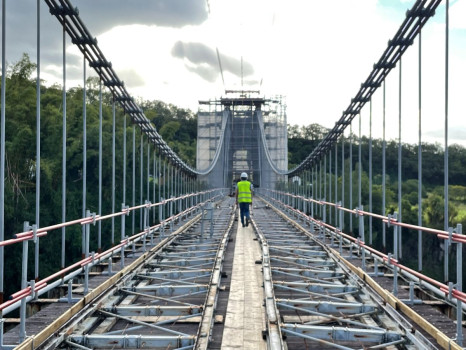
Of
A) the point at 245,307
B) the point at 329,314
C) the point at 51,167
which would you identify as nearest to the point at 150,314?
the point at 245,307

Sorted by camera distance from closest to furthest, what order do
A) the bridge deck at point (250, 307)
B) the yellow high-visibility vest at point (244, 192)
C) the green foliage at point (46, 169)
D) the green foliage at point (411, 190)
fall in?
the bridge deck at point (250, 307)
the yellow high-visibility vest at point (244, 192)
the green foliage at point (46, 169)
the green foliage at point (411, 190)

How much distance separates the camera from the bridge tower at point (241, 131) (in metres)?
56.0

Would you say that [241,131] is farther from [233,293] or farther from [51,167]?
[233,293]

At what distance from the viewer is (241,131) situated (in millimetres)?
59312

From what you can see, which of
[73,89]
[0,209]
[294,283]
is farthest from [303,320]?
[73,89]

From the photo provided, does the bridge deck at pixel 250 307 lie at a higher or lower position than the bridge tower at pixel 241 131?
lower

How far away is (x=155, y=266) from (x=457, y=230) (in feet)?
16.2

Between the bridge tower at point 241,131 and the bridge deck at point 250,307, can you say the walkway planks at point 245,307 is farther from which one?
the bridge tower at point 241,131

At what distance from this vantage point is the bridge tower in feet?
184

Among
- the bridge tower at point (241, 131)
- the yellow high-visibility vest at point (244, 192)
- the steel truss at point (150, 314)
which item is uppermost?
the bridge tower at point (241, 131)

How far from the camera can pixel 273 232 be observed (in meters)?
13.3

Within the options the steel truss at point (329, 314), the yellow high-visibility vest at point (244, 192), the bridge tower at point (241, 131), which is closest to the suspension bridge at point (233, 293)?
the steel truss at point (329, 314)

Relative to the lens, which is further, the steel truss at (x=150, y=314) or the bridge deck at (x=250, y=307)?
the bridge deck at (x=250, y=307)

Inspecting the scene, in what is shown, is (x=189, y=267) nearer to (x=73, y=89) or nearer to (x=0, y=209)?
(x=0, y=209)
